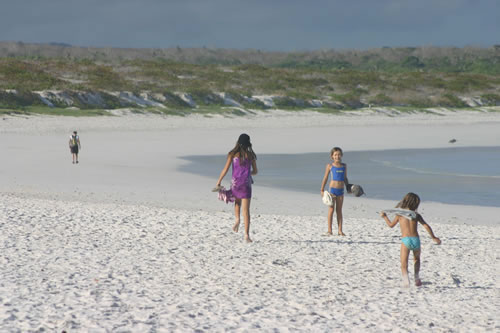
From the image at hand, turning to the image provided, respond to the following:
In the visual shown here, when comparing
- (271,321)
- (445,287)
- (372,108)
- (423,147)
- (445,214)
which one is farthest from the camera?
(372,108)

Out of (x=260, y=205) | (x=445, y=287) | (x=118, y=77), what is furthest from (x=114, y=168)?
(x=118, y=77)

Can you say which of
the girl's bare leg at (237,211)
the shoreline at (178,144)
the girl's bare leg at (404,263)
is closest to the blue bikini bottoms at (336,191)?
the girl's bare leg at (237,211)

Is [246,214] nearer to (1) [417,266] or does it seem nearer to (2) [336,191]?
(2) [336,191]

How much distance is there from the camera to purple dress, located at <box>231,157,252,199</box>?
34.5ft

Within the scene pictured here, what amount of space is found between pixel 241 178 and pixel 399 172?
1226 cm

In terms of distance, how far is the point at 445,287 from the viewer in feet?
27.9

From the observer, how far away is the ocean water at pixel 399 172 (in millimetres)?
17641

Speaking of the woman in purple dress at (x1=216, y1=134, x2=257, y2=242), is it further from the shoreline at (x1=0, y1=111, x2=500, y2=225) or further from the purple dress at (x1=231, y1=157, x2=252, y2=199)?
the shoreline at (x1=0, y1=111, x2=500, y2=225)

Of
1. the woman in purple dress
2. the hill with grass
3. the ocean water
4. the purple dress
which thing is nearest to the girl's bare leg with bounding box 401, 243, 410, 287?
the woman in purple dress

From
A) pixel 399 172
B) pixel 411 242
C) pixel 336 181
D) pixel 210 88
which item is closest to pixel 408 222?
pixel 411 242

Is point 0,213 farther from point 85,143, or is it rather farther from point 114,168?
point 85,143

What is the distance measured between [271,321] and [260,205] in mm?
8322

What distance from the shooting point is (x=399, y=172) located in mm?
21953

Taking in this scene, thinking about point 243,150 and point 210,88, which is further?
point 210,88
